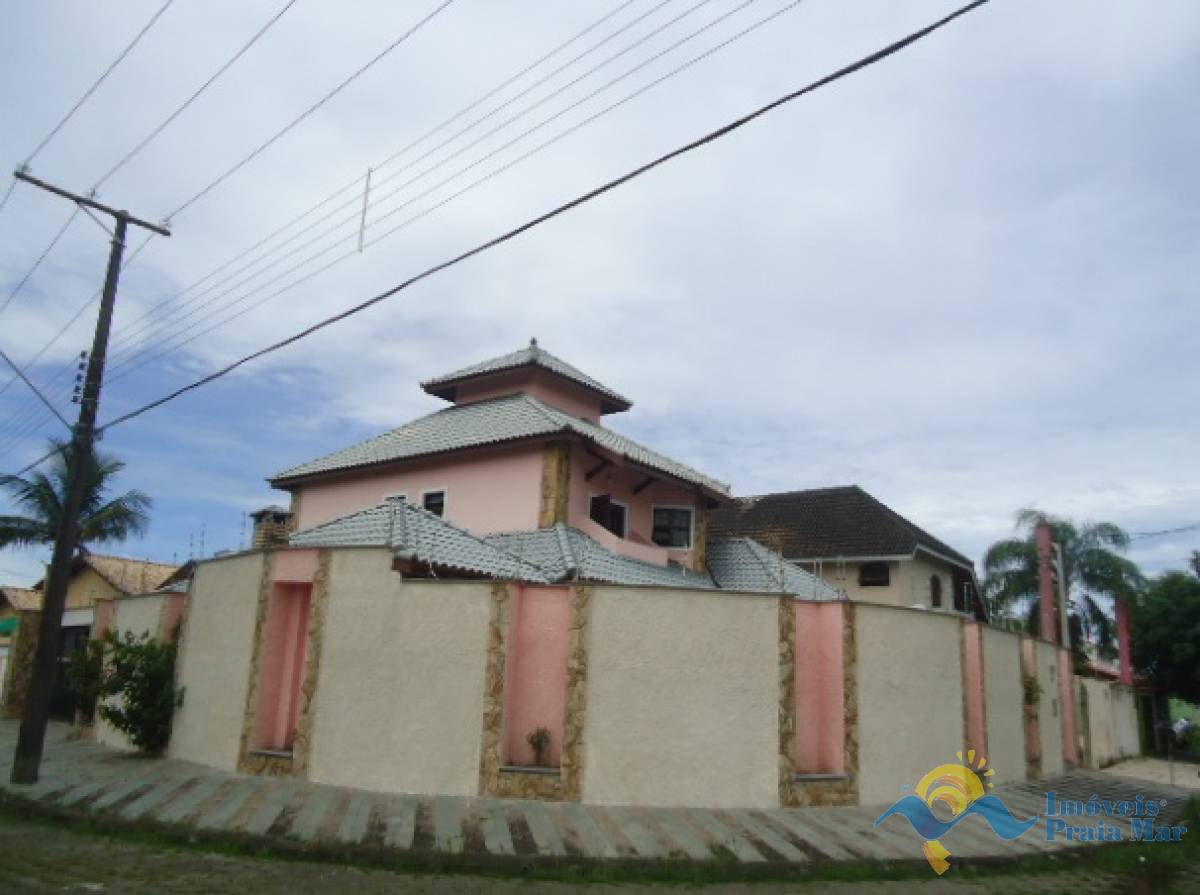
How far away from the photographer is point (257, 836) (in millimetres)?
10125

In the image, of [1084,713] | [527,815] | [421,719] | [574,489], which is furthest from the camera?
[1084,713]

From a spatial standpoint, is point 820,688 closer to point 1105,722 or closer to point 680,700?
point 680,700

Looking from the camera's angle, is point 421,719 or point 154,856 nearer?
point 154,856

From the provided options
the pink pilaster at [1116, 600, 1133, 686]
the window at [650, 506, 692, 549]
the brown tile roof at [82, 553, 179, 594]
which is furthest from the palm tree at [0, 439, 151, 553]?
the pink pilaster at [1116, 600, 1133, 686]

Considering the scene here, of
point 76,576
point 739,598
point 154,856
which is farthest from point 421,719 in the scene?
point 76,576

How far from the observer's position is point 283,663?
572 inches

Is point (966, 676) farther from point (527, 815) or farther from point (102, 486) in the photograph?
point (102, 486)

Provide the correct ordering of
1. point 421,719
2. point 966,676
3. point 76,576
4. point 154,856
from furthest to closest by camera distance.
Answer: point 76,576 → point 966,676 → point 421,719 → point 154,856

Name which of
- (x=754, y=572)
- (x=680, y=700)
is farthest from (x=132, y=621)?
(x=754, y=572)

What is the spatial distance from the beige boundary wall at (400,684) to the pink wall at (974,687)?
9116 millimetres

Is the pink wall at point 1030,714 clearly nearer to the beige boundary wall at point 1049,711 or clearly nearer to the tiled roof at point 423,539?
the beige boundary wall at point 1049,711

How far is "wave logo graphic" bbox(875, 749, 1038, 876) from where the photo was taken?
12.2 metres

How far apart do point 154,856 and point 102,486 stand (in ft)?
68.5

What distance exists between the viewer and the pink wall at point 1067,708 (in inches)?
861
